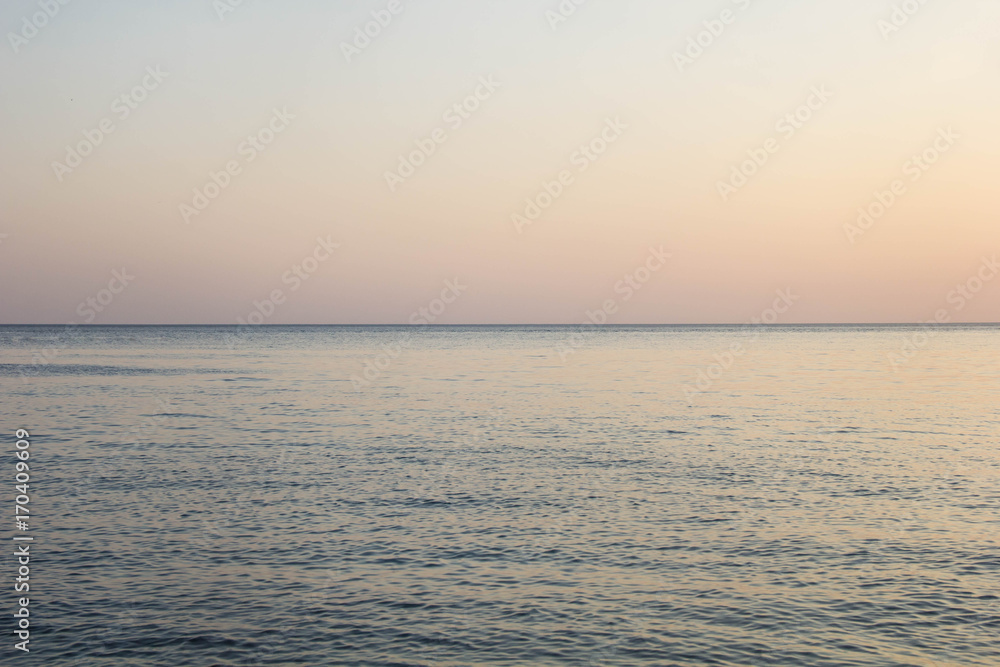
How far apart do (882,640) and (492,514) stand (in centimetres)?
1144

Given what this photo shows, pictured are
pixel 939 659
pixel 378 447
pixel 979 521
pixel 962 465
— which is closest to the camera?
pixel 939 659

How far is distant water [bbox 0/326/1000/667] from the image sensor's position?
48.5ft

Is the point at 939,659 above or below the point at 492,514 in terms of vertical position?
below

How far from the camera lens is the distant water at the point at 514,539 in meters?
14.8

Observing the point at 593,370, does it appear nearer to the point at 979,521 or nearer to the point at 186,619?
the point at 979,521

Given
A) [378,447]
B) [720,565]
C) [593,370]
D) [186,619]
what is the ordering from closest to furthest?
[186,619] → [720,565] → [378,447] → [593,370]

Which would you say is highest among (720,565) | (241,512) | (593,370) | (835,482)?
(593,370)

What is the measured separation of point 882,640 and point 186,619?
1255 cm

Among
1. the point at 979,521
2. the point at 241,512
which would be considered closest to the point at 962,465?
the point at 979,521

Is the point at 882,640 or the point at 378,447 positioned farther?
the point at 378,447

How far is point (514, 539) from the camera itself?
21219 mm

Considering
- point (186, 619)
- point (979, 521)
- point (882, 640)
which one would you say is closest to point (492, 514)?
point (186, 619)

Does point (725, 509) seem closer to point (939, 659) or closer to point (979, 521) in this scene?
point (979, 521)

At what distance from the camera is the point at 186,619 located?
15.7m
